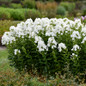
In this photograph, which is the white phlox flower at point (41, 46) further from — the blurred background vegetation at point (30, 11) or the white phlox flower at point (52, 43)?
the blurred background vegetation at point (30, 11)

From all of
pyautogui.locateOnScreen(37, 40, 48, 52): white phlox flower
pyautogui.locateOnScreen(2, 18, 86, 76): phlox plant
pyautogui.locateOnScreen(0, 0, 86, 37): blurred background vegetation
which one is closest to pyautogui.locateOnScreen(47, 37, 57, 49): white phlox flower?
pyautogui.locateOnScreen(2, 18, 86, 76): phlox plant

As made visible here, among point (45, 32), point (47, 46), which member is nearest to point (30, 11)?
point (45, 32)

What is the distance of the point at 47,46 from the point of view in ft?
16.9

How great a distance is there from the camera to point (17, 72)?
5309 mm

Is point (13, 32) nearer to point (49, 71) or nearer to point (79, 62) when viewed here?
point (49, 71)

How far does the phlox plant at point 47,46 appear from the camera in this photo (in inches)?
196

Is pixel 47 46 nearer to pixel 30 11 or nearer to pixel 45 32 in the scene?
pixel 45 32

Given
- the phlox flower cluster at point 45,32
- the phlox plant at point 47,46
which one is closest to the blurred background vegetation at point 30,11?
the phlox flower cluster at point 45,32

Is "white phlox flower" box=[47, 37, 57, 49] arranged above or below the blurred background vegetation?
below

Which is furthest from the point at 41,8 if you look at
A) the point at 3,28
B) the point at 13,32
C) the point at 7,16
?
the point at 13,32

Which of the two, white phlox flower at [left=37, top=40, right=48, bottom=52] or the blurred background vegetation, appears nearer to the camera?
white phlox flower at [left=37, top=40, right=48, bottom=52]

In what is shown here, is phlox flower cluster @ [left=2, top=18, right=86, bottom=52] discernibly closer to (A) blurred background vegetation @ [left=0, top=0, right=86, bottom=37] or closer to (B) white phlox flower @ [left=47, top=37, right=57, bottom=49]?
(B) white phlox flower @ [left=47, top=37, right=57, bottom=49]

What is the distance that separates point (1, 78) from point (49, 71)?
4.12 ft

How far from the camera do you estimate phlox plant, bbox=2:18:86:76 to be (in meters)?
4.99
